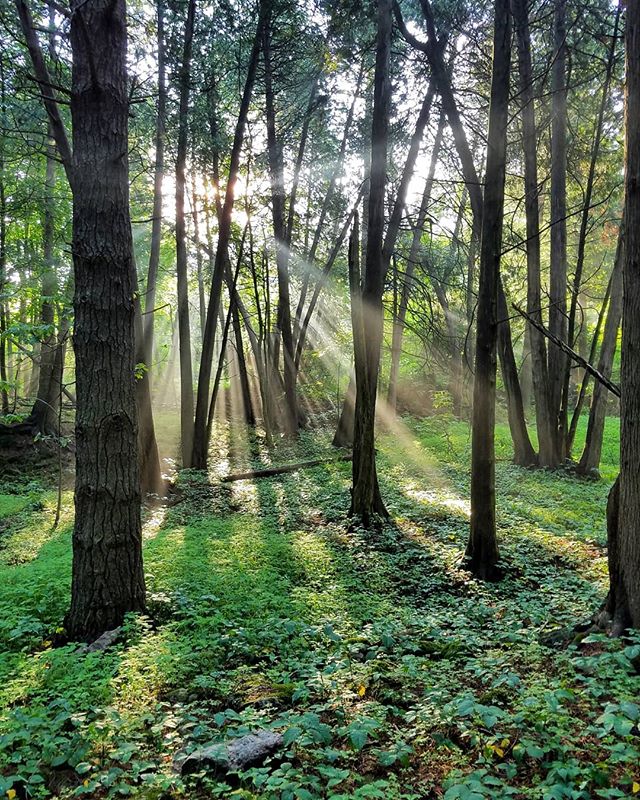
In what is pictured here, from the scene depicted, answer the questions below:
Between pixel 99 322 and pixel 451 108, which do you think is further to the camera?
pixel 451 108

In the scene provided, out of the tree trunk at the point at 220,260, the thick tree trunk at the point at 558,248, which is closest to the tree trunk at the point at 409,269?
the thick tree trunk at the point at 558,248

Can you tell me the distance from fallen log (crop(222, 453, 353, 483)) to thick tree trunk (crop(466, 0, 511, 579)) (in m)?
7.66

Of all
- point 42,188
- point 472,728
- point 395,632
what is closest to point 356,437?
point 395,632

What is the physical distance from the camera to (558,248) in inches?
451

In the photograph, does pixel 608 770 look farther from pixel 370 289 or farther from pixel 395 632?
pixel 370 289

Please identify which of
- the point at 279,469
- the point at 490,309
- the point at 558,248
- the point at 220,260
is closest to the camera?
the point at 490,309

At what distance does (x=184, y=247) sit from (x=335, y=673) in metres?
11.4

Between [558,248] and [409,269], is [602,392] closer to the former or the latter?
[558,248]

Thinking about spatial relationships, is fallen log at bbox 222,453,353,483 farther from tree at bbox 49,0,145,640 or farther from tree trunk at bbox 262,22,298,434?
tree at bbox 49,0,145,640

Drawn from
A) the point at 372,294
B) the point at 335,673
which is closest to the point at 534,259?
the point at 372,294

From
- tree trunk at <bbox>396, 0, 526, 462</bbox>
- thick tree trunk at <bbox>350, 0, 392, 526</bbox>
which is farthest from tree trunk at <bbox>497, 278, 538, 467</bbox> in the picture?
thick tree trunk at <bbox>350, 0, 392, 526</bbox>

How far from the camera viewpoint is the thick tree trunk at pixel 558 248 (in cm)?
1102

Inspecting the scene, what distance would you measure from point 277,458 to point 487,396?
10.2 meters

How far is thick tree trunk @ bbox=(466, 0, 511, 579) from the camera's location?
549 centimetres
